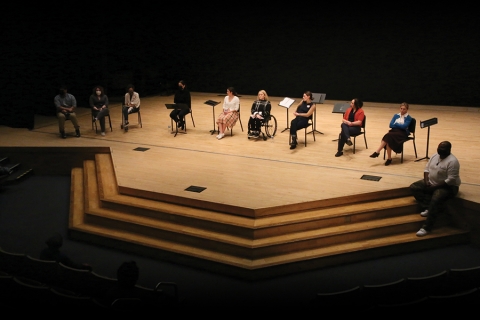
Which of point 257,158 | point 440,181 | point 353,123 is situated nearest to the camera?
point 440,181

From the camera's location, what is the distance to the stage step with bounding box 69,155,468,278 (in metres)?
5.49

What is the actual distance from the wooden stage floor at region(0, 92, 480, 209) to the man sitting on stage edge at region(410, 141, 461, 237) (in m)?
0.38

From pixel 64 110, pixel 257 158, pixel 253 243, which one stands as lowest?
pixel 253 243

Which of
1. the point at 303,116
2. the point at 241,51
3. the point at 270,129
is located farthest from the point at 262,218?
the point at 241,51

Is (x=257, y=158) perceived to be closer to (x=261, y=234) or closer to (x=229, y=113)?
(x=229, y=113)

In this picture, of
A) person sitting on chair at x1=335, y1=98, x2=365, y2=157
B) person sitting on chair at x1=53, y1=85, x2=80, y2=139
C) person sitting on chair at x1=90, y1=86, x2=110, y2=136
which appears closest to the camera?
person sitting on chair at x1=335, y1=98, x2=365, y2=157

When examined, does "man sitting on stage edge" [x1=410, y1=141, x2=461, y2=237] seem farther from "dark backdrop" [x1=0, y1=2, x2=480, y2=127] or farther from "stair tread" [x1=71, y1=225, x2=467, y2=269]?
"dark backdrop" [x1=0, y1=2, x2=480, y2=127]

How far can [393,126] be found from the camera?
7.37 meters

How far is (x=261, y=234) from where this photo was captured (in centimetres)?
562

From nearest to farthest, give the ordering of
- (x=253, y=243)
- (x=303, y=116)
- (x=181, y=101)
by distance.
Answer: (x=253, y=243) → (x=303, y=116) → (x=181, y=101)

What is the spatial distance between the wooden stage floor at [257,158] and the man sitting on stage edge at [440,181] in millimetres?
378

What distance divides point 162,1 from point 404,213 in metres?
9.28

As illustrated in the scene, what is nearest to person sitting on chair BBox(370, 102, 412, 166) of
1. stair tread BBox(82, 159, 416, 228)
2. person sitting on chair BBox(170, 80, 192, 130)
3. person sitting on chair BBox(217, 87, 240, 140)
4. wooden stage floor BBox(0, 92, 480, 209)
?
wooden stage floor BBox(0, 92, 480, 209)

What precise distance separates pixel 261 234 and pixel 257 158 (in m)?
2.32
